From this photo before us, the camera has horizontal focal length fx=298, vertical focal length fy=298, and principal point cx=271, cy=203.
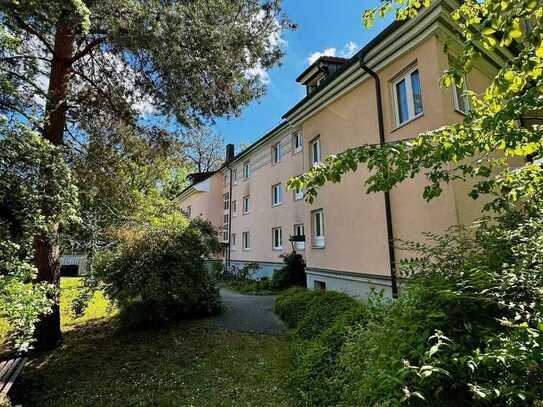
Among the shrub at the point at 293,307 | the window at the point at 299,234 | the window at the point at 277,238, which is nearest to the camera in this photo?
the shrub at the point at 293,307

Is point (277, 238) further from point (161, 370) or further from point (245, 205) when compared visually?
point (161, 370)

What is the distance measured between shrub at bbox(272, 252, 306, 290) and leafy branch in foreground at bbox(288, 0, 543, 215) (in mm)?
11341

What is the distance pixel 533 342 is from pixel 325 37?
9523 millimetres

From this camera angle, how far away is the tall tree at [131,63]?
5953 mm

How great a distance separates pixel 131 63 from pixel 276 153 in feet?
37.1

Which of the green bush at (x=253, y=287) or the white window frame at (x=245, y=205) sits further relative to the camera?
the white window frame at (x=245, y=205)

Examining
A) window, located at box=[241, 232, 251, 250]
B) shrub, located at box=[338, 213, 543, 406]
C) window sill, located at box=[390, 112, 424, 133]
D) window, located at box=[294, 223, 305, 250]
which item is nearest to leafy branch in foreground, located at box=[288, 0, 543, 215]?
shrub, located at box=[338, 213, 543, 406]

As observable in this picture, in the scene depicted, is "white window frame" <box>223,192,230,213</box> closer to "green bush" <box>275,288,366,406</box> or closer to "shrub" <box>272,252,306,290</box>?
"shrub" <box>272,252,306,290</box>

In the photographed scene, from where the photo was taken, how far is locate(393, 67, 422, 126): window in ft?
25.5

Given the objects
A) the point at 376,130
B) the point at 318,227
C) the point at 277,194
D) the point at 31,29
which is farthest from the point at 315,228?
the point at 31,29

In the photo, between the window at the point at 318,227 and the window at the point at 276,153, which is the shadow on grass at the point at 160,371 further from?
the window at the point at 276,153

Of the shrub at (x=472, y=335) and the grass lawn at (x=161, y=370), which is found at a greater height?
the shrub at (x=472, y=335)

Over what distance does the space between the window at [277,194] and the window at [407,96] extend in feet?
31.8

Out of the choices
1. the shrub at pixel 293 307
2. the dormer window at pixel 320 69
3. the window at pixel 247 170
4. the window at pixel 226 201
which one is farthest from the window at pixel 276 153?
the shrub at pixel 293 307
